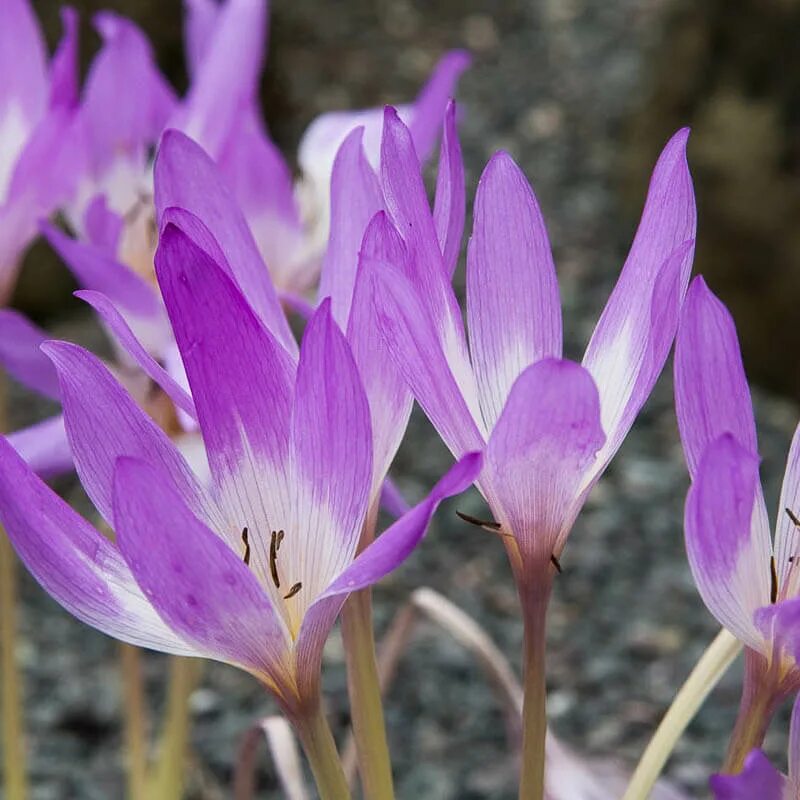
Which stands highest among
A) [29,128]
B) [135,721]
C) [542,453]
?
[29,128]

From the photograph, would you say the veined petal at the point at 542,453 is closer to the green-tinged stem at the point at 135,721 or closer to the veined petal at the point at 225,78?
the veined petal at the point at 225,78

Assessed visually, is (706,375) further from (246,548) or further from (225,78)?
(225,78)

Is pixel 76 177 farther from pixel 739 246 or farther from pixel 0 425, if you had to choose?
pixel 739 246

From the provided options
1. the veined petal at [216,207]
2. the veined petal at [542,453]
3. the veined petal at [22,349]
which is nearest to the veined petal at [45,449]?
the veined petal at [22,349]

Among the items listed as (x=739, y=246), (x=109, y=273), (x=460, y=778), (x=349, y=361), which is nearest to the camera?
(x=349, y=361)

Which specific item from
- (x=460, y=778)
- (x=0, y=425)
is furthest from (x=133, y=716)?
(x=460, y=778)

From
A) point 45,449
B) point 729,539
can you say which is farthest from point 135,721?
point 729,539
